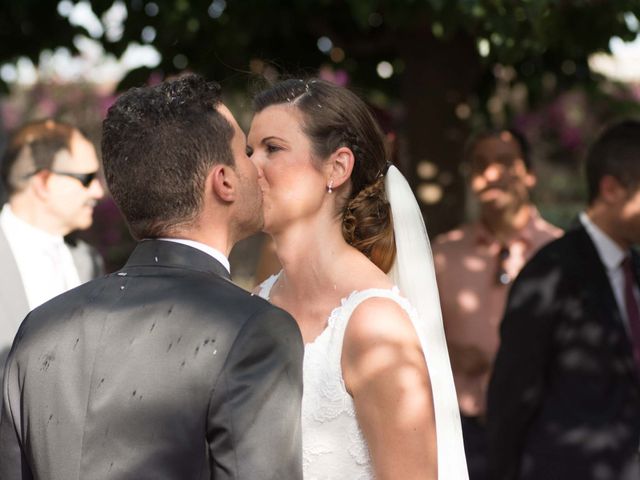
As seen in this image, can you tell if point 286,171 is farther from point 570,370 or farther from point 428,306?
point 570,370

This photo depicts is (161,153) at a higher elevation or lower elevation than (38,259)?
higher

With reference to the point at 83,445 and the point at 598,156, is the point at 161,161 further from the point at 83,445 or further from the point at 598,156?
the point at 598,156

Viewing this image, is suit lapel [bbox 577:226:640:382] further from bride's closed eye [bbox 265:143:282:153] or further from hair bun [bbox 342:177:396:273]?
bride's closed eye [bbox 265:143:282:153]

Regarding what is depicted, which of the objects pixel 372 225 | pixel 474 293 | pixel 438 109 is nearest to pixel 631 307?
pixel 474 293

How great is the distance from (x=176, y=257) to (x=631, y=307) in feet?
8.69

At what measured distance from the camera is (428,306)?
3.01m

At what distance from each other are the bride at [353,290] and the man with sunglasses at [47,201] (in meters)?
1.48

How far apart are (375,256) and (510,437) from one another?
1471 mm

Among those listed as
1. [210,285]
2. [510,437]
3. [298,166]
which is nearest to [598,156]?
[510,437]

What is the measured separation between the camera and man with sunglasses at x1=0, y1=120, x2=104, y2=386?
14.4 feet

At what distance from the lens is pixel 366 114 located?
3023mm

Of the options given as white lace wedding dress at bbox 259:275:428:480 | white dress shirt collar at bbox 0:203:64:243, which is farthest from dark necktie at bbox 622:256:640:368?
white dress shirt collar at bbox 0:203:64:243

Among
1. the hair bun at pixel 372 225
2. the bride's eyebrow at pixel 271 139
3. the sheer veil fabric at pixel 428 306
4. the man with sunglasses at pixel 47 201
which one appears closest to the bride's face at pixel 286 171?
the bride's eyebrow at pixel 271 139

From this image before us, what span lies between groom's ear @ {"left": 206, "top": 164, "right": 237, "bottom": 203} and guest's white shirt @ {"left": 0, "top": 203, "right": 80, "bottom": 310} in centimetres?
233
